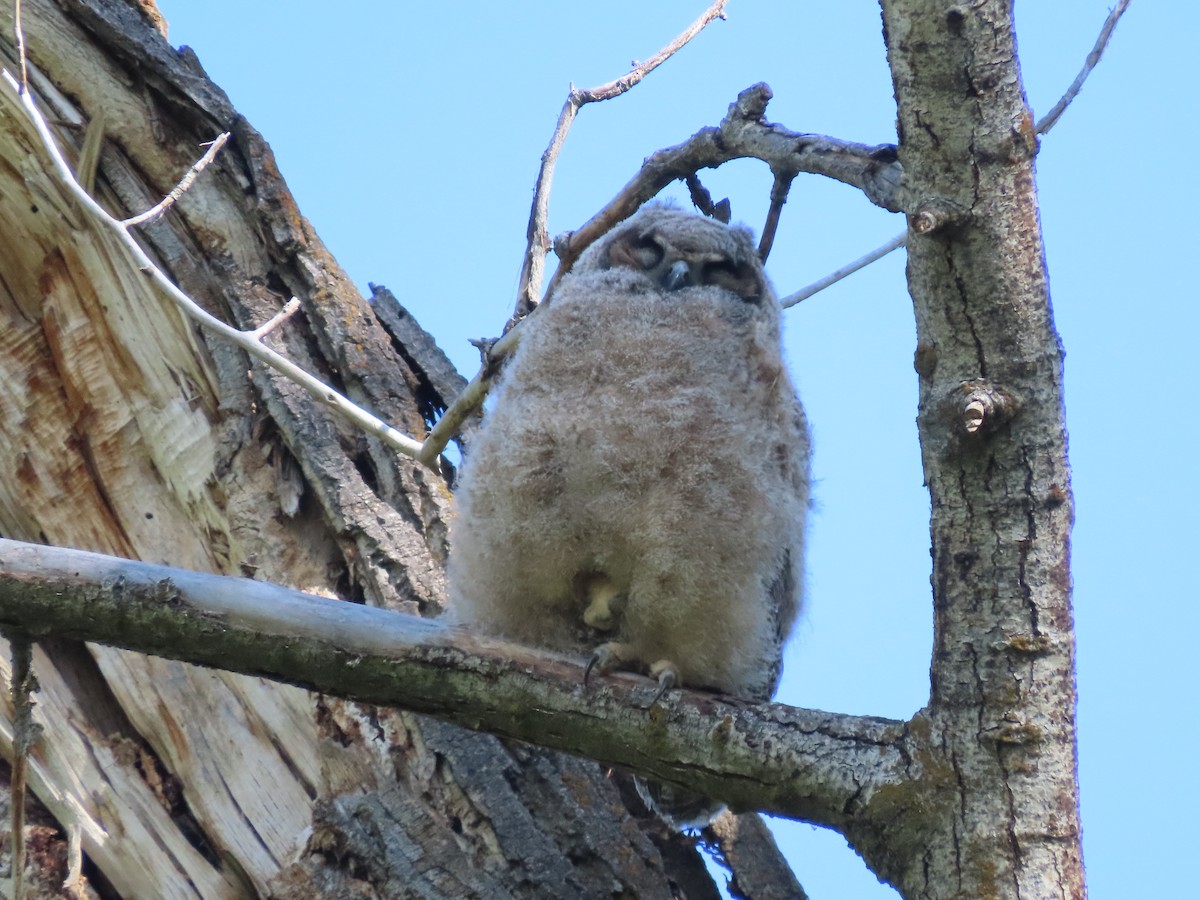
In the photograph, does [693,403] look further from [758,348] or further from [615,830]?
[615,830]

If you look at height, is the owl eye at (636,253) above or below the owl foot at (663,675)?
above

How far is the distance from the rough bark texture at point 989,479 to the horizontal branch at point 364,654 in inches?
16.3

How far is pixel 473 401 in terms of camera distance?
3.22 meters

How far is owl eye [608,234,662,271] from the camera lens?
3.45 meters

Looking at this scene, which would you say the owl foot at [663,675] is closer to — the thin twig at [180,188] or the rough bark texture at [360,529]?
the rough bark texture at [360,529]

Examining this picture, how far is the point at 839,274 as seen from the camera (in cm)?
366

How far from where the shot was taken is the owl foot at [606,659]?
263 cm

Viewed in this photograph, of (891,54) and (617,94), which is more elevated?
(617,94)

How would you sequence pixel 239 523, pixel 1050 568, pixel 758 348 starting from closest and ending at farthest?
pixel 1050 568, pixel 758 348, pixel 239 523

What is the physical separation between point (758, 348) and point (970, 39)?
115 cm

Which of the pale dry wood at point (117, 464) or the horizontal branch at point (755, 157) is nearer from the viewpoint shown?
the horizontal branch at point (755, 157)

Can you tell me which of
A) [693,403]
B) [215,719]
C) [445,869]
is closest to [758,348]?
[693,403]

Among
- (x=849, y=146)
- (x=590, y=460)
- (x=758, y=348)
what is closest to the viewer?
(x=849, y=146)

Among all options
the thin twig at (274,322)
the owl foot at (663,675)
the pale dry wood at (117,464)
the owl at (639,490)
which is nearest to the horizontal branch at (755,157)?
the owl at (639,490)
